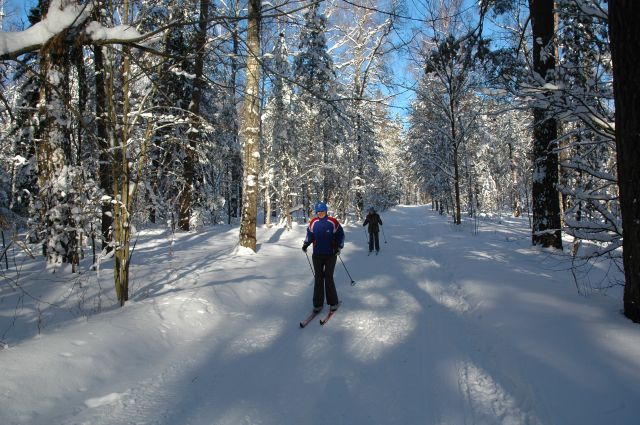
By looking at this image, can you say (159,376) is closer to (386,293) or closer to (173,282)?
(173,282)

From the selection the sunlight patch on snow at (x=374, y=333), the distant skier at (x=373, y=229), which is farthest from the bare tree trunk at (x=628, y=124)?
the distant skier at (x=373, y=229)

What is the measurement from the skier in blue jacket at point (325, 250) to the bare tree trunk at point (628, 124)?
4.18 m

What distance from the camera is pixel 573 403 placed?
3.14 m

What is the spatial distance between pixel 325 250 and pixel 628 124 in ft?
15.3

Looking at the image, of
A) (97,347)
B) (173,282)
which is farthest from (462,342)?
(173,282)

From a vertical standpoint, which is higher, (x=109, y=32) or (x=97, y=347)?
(x=109, y=32)

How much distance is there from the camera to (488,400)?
3.62 meters

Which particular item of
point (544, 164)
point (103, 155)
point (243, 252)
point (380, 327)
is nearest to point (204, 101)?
point (243, 252)

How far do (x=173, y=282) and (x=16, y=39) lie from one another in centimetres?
537

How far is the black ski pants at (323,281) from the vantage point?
6.46 metres

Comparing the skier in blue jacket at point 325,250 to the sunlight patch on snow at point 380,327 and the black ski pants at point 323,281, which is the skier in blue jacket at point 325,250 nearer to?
the black ski pants at point 323,281

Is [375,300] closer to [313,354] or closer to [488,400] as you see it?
[313,354]

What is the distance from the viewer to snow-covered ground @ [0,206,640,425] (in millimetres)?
3379

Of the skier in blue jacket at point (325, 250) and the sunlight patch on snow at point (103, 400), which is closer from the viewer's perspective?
the sunlight patch on snow at point (103, 400)
